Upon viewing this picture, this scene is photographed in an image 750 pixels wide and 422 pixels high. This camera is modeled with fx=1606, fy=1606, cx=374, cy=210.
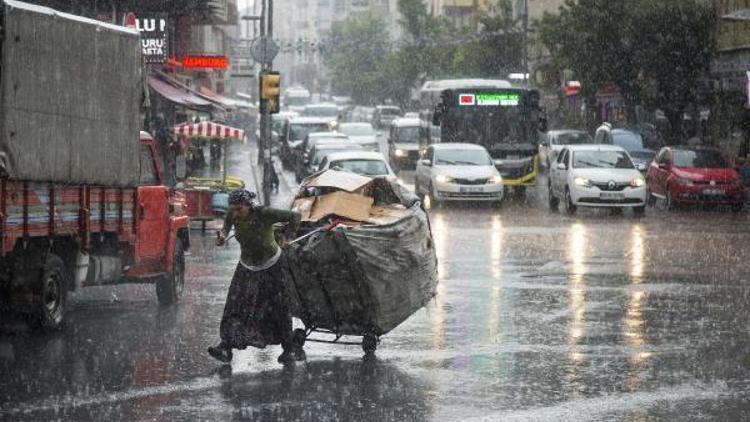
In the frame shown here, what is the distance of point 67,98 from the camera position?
48.9 ft

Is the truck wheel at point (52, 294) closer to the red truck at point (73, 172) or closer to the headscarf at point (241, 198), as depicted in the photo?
the red truck at point (73, 172)

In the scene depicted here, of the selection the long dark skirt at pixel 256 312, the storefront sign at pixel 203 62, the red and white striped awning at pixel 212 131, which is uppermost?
the storefront sign at pixel 203 62

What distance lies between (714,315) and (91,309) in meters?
6.42

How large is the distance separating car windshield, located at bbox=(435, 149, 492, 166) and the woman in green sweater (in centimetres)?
2505

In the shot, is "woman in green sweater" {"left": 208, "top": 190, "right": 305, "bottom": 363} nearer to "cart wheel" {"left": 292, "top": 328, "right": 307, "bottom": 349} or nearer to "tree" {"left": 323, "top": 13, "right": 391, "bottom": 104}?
"cart wheel" {"left": 292, "top": 328, "right": 307, "bottom": 349}

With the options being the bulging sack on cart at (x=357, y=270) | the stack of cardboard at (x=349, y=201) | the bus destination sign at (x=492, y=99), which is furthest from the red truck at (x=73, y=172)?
the bus destination sign at (x=492, y=99)

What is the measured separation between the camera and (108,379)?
38.3 feet

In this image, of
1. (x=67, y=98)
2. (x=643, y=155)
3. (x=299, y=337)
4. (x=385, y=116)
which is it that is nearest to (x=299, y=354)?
(x=299, y=337)

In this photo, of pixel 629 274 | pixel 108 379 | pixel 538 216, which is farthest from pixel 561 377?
pixel 538 216

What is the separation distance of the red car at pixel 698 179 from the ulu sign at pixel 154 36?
12752mm

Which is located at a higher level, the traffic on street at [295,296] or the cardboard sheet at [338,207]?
the cardboard sheet at [338,207]

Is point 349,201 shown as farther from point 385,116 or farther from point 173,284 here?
point 385,116

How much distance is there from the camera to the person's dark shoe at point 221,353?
12297 mm

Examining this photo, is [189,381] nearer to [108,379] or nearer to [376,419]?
[108,379]
